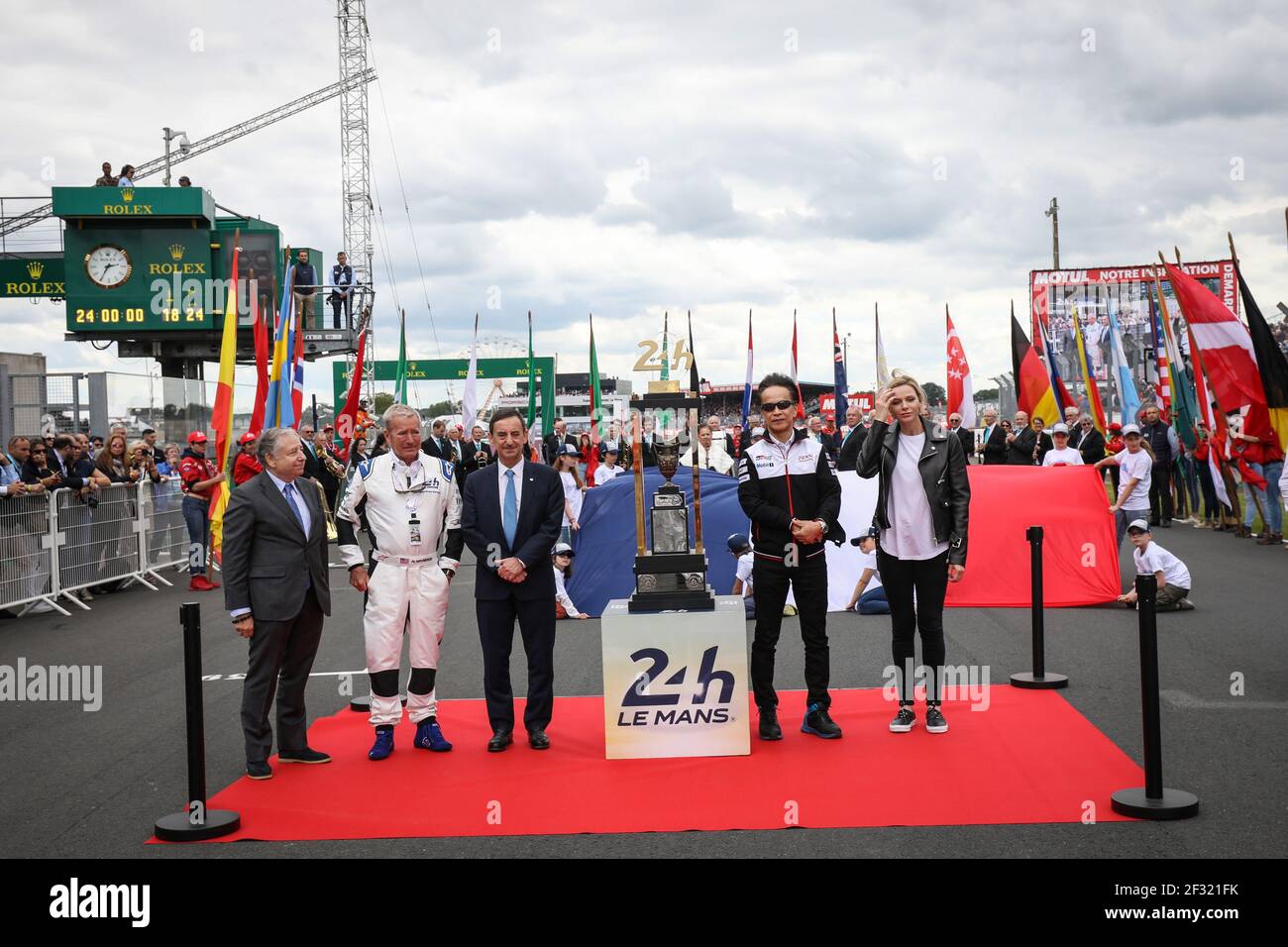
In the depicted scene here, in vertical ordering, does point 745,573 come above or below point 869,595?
above

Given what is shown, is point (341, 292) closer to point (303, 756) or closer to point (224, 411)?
point (224, 411)

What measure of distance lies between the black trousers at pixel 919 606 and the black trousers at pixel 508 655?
205cm

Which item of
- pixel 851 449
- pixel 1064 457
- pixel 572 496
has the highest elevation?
pixel 851 449

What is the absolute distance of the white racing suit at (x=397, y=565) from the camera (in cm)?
668

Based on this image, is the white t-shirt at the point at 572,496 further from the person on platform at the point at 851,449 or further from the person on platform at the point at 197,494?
the person on platform at the point at 197,494

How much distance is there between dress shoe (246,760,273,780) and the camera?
6.29 meters

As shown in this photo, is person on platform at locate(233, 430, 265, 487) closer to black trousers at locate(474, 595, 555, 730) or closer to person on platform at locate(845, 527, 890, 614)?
black trousers at locate(474, 595, 555, 730)

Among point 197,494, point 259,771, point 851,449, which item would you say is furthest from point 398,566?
point 197,494

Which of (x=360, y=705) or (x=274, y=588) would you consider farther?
(x=360, y=705)

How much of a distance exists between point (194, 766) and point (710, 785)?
8.33 feet

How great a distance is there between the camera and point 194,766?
538 centimetres

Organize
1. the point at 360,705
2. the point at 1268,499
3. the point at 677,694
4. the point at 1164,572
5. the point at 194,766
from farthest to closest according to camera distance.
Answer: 1. the point at 1268,499
2. the point at 1164,572
3. the point at 360,705
4. the point at 677,694
5. the point at 194,766
